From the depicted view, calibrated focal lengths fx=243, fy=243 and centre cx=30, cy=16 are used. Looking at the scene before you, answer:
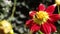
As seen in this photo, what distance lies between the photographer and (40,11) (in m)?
1.04

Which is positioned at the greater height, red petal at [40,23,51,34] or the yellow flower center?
the yellow flower center

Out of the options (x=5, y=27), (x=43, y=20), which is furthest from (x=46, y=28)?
(x=5, y=27)

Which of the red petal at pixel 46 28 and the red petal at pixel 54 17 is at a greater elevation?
the red petal at pixel 54 17

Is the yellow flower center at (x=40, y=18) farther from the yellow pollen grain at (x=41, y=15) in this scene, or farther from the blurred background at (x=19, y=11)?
the blurred background at (x=19, y=11)

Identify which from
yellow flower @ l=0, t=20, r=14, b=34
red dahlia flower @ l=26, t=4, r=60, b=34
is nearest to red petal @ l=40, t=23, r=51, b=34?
red dahlia flower @ l=26, t=4, r=60, b=34

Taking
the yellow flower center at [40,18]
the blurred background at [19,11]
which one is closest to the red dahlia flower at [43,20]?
the yellow flower center at [40,18]

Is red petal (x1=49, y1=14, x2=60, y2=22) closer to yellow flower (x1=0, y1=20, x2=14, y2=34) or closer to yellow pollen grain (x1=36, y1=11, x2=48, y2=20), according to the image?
yellow pollen grain (x1=36, y1=11, x2=48, y2=20)

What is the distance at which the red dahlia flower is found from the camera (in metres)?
1.00

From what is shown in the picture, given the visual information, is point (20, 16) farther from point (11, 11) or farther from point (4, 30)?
point (4, 30)

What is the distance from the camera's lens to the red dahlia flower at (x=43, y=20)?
1.00 meters

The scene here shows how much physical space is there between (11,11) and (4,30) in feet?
0.64

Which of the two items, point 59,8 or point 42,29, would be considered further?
point 59,8

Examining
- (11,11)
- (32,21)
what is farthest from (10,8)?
(32,21)

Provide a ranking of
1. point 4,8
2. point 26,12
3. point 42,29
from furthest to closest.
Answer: point 26,12 → point 4,8 → point 42,29
